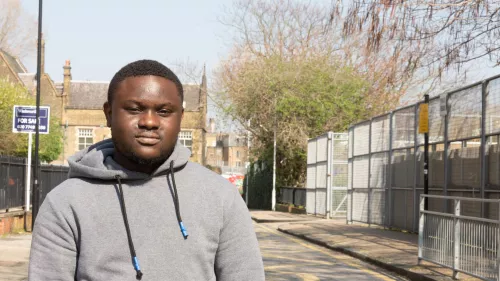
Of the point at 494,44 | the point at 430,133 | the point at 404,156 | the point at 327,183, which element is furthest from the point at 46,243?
the point at 327,183

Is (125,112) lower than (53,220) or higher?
higher

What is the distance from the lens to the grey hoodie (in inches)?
97.5

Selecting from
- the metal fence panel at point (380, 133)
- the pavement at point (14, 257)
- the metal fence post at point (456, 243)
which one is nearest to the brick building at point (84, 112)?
the metal fence panel at point (380, 133)

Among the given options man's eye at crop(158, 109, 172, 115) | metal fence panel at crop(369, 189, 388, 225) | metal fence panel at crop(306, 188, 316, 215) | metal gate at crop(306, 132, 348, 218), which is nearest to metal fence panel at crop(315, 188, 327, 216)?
metal gate at crop(306, 132, 348, 218)

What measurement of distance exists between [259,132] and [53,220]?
4620cm

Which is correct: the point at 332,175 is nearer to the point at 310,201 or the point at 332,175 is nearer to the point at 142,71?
the point at 310,201

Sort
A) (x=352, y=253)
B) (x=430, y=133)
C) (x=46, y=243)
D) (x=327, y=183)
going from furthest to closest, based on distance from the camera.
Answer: (x=327, y=183)
(x=430, y=133)
(x=352, y=253)
(x=46, y=243)

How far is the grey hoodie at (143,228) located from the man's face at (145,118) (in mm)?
59

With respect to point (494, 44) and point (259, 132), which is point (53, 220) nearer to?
point (494, 44)

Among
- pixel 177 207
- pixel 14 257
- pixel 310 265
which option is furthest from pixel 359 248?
pixel 177 207

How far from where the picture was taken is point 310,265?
1485cm

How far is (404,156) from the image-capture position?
22641mm

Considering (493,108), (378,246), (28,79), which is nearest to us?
(493,108)

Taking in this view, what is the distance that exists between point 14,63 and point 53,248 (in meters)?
79.9
